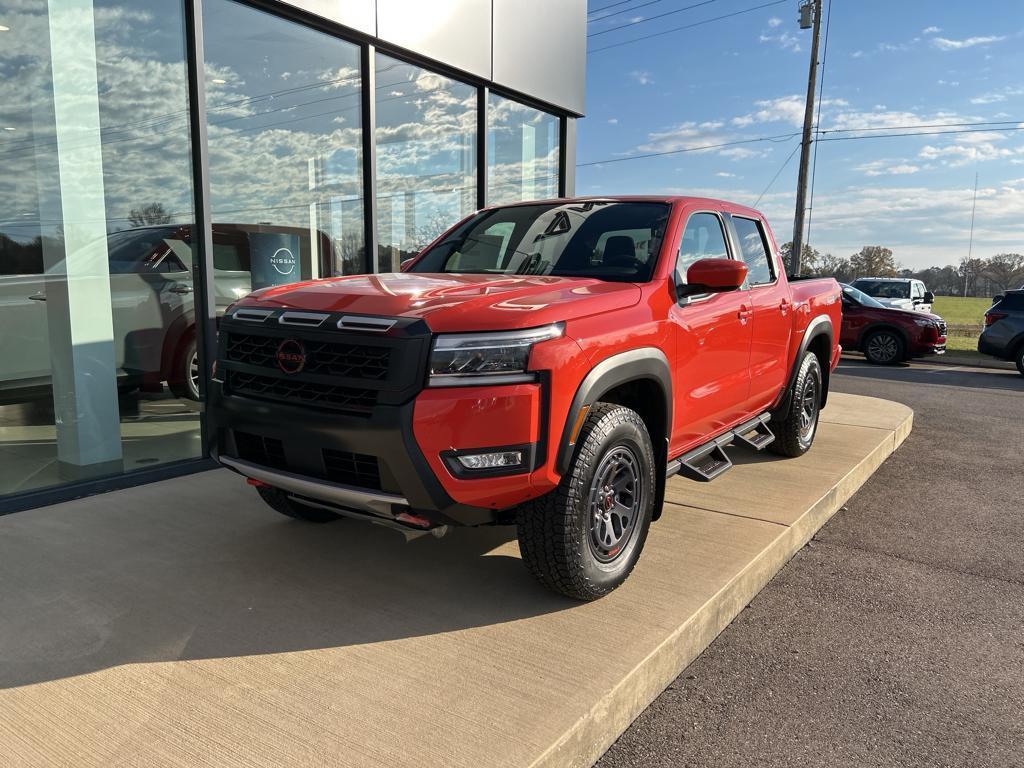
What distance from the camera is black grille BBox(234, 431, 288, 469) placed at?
323 centimetres

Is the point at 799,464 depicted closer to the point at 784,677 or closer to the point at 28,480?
the point at 784,677

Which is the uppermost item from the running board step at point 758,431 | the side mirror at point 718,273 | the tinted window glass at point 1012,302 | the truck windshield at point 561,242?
the truck windshield at point 561,242

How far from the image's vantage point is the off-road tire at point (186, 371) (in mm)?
5777

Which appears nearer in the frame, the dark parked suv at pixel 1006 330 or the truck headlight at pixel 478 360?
the truck headlight at pixel 478 360

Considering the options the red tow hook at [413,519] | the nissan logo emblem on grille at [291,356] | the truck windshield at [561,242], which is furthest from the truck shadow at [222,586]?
the truck windshield at [561,242]

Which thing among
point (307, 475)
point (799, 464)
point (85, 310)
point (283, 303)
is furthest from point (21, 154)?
point (799, 464)

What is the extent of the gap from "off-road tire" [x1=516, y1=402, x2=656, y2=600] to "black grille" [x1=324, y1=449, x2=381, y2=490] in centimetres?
63

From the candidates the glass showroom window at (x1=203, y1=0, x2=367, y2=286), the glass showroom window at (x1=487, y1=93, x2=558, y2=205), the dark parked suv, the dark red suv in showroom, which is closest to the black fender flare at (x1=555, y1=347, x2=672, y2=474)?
the glass showroom window at (x1=203, y1=0, x2=367, y2=286)

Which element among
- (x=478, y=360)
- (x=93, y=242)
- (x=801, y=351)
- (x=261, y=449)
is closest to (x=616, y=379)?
(x=478, y=360)

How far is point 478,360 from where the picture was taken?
2867 millimetres

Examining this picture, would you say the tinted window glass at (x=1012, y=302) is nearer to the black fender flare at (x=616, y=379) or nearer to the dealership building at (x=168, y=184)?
the dealership building at (x=168, y=184)

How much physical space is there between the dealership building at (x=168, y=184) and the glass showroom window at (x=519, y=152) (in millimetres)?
1075

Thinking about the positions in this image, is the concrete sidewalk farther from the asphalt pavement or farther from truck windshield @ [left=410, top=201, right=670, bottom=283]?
truck windshield @ [left=410, top=201, right=670, bottom=283]

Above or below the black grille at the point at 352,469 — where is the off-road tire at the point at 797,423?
below
